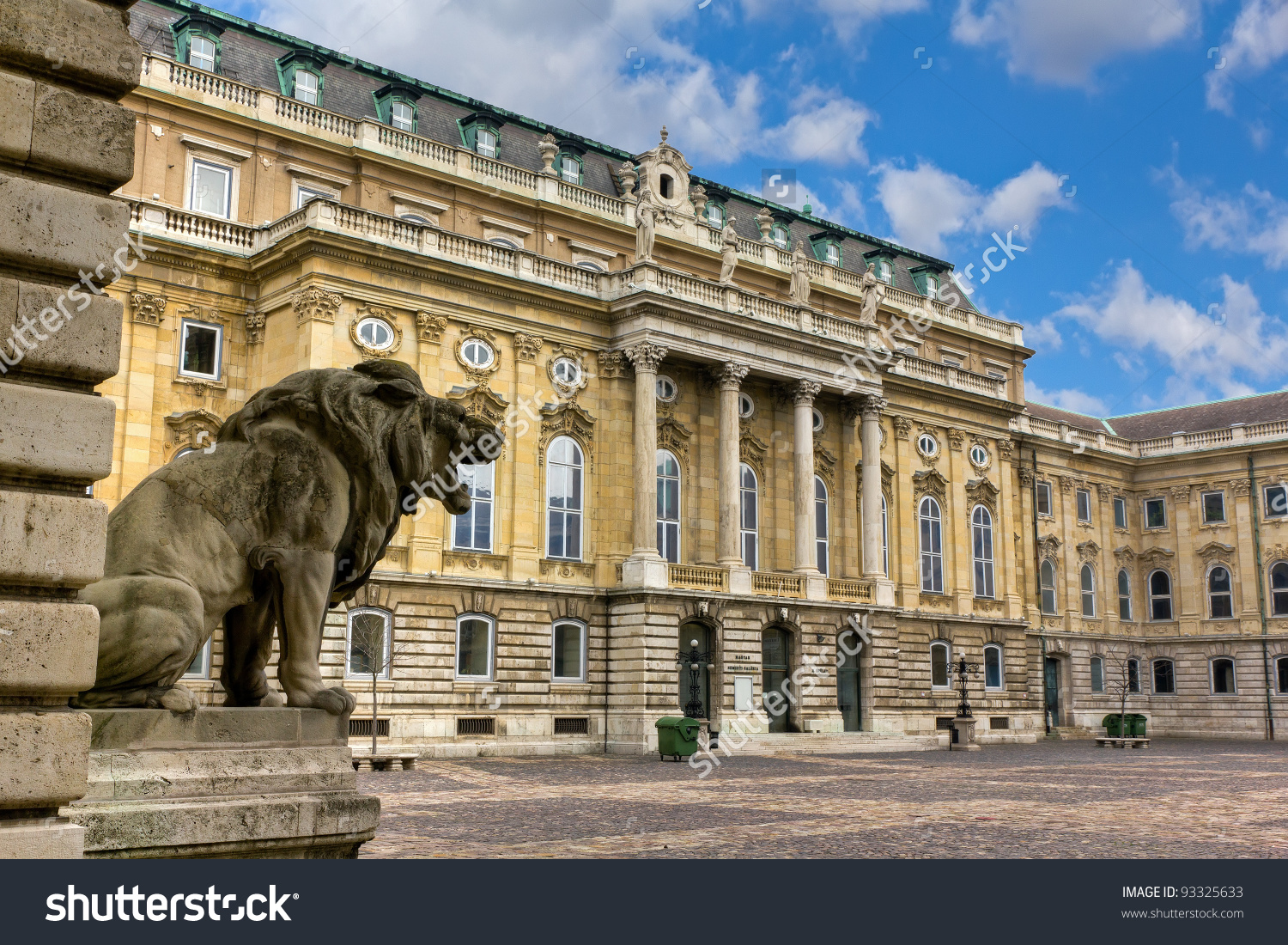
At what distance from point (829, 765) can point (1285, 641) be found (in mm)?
37952

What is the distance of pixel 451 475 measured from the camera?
6.93 meters

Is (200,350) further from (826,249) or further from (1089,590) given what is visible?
(1089,590)

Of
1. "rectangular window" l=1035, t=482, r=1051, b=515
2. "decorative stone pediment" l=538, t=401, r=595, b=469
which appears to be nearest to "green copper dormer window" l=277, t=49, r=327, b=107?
"decorative stone pediment" l=538, t=401, r=595, b=469

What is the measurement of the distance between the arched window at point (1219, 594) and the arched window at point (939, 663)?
21506 millimetres

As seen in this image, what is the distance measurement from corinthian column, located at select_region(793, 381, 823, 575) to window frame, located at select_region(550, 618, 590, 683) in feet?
26.5

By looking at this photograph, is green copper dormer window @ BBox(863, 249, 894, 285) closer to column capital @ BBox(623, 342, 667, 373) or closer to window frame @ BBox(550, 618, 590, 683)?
column capital @ BBox(623, 342, 667, 373)

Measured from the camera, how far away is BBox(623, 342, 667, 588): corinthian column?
3634 centimetres

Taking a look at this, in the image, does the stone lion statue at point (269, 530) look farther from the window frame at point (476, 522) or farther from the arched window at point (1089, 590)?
the arched window at point (1089, 590)

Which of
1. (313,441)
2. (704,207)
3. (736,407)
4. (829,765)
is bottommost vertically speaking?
(829,765)

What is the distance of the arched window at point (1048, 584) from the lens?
5756 cm

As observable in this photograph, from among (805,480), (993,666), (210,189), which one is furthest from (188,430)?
(993,666)

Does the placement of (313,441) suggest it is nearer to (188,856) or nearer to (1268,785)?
(188,856)

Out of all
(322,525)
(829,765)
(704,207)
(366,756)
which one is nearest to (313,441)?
(322,525)

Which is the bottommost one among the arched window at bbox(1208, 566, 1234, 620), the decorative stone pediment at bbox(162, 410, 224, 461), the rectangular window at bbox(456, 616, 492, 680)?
the rectangular window at bbox(456, 616, 492, 680)
